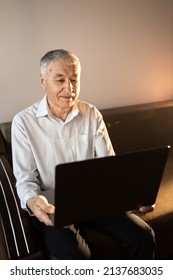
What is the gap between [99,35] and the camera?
83.0 inches

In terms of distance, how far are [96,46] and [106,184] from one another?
4.04ft

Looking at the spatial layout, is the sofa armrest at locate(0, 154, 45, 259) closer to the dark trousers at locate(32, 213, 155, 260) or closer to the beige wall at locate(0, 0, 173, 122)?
the dark trousers at locate(32, 213, 155, 260)

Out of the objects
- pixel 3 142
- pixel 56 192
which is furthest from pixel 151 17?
pixel 56 192

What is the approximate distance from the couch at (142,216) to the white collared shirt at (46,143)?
0.26 feet

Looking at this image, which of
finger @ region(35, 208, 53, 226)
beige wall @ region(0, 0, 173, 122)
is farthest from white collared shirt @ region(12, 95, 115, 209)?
beige wall @ region(0, 0, 173, 122)

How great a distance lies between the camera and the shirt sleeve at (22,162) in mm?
Answer: 1418

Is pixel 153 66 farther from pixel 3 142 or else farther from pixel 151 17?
pixel 3 142

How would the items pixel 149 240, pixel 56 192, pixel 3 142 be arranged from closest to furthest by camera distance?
pixel 56 192 < pixel 149 240 < pixel 3 142

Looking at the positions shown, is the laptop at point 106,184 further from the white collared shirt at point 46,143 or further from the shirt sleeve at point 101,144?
the shirt sleeve at point 101,144

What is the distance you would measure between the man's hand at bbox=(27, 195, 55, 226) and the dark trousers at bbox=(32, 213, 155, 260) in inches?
3.6

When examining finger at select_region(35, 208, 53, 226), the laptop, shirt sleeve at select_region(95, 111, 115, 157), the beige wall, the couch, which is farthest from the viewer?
the beige wall

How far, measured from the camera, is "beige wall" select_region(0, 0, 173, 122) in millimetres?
1844

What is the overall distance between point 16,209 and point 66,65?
662 millimetres
